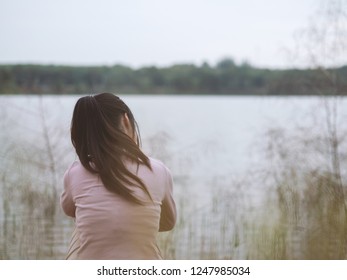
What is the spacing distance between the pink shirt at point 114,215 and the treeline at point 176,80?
8.60 feet

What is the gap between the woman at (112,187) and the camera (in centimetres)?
154

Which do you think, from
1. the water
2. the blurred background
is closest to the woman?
the blurred background

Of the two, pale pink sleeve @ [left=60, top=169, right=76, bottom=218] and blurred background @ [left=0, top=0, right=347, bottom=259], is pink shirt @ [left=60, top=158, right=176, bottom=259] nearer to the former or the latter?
pale pink sleeve @ [left=60, top=169, right=76, bottom=218]

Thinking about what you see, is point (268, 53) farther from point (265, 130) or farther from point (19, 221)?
point (19, 221)

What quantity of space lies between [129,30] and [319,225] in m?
2.87

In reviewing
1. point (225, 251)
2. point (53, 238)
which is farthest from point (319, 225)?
point (53, 238)

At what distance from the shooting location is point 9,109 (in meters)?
4.24

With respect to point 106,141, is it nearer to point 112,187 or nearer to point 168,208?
point 112,187

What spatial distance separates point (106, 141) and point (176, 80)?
4.11 metres

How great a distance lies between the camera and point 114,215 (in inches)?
60.4

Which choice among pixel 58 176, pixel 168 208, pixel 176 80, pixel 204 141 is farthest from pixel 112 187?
pixel 204 141

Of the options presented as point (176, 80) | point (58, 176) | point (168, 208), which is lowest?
point (58, 176)

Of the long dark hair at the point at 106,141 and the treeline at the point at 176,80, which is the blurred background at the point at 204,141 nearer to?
the treeline at the point at 176,80

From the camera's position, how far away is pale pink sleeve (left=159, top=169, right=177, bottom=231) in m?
1.64
